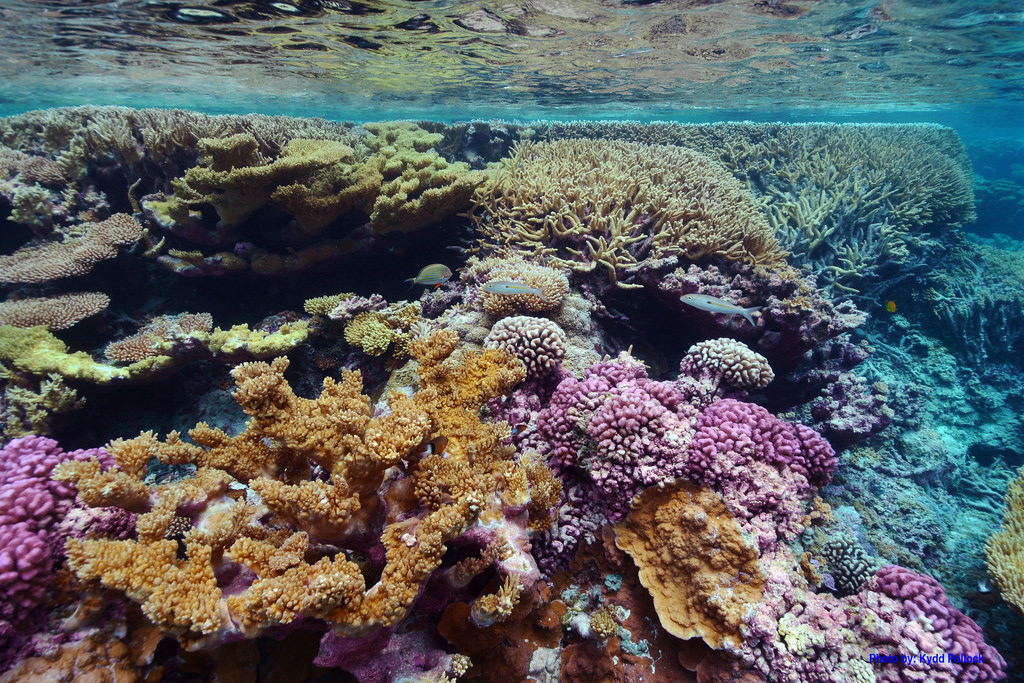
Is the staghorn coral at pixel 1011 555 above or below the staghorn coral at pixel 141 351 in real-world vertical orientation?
above

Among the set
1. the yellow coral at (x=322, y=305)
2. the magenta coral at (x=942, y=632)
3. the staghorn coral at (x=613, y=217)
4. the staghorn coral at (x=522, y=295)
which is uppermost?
the staghorn coral at (x=613, y=217)

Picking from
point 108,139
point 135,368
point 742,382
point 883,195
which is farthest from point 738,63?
point 135,368

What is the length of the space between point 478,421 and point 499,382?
42 cm

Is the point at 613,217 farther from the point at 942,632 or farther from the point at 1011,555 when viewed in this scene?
the point at 1011,555

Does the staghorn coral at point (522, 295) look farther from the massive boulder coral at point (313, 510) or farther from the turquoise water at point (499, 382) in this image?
the massive boulder coral at point (313, 510)

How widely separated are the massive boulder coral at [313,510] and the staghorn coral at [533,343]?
3.09 ft

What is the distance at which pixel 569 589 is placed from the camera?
3.25m

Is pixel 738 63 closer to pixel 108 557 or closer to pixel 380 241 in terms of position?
pixel 380 241

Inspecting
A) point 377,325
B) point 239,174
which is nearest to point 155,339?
point 239,174

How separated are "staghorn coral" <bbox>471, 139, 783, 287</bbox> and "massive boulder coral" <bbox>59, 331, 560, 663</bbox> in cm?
336

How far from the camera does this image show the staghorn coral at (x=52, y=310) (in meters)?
5.20

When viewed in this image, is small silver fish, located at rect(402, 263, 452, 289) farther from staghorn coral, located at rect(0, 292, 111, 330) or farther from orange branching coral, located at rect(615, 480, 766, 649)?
staghorn coral, located at rect(0, 292, 111, 330)

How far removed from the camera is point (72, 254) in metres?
5.72

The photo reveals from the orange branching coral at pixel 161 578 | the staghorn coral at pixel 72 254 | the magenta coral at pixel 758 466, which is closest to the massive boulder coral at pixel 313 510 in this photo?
the orange branching coral at pixel 161 578
